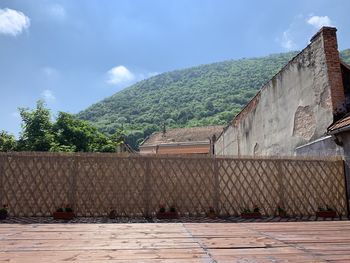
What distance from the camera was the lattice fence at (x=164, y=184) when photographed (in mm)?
5684

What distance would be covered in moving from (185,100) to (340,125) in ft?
92.1

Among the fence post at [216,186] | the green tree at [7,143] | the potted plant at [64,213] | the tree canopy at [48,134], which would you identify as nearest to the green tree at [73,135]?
the tree canopy at [48,134]

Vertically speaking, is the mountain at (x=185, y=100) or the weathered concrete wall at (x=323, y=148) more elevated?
the mountain at (x=185, y=100)

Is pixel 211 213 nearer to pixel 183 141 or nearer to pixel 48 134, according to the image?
pixel 48 134

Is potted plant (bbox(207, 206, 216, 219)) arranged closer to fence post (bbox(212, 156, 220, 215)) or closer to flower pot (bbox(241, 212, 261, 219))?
fence post (bbox(212, 156, 220, 215))

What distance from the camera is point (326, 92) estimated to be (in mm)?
5699

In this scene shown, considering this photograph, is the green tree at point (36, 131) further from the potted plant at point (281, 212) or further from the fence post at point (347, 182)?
the fence post at point (347, 182)

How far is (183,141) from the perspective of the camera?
808 inches

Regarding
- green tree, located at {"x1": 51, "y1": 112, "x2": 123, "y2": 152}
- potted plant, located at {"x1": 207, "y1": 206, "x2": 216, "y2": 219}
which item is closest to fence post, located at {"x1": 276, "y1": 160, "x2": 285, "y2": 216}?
potted plant, located at {"x1": 207, "y1": 206, "x2": 216, "y2": 219}

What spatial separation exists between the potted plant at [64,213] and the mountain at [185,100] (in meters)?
19.9

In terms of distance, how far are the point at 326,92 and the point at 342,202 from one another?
Answer: 194cm

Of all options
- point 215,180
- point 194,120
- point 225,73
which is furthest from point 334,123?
point 225,73

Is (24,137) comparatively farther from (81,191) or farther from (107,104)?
(107,104)

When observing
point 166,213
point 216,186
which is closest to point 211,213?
point 216,186
